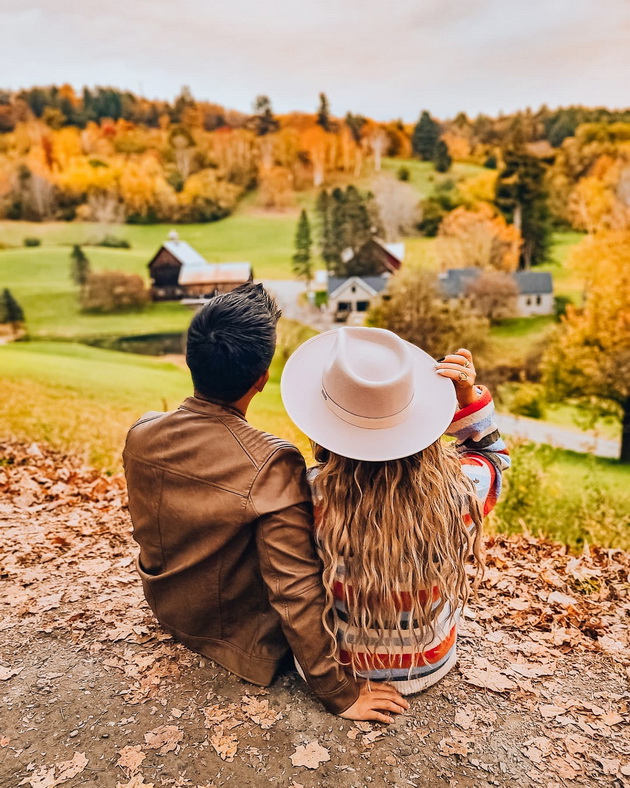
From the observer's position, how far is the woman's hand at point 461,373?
83.0 inches

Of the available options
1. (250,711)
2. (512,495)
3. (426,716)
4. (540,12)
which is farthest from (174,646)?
(540,12)

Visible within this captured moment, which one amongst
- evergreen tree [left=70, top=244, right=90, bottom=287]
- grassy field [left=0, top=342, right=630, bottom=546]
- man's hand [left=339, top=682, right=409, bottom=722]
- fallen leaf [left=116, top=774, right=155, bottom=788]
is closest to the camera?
fallen leaf [left=116, top=774, right=155, bottom=788]

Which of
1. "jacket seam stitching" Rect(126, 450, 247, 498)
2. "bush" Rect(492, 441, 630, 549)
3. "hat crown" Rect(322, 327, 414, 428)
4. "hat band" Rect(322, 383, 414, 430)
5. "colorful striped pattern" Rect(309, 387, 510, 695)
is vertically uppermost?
"hat crown" Rect(322, 327, 414, 428)

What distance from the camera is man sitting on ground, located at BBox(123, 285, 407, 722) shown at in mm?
2045

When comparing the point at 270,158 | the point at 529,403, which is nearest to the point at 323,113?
the point at 270,158

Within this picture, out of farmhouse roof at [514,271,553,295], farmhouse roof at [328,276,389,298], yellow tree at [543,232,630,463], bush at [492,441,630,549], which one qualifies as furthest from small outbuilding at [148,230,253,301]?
bush at [492,441,630,549]

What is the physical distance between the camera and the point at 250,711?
7.50 ft

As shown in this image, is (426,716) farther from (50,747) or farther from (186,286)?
(186,286)

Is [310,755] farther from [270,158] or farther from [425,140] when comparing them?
[425,140]

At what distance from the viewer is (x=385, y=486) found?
200 cm

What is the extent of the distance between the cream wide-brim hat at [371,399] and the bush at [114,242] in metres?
16.5

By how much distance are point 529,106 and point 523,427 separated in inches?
433

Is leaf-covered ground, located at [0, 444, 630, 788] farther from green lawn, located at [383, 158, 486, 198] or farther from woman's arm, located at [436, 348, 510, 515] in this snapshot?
green lawn, located at [383, 158, 486, 198]

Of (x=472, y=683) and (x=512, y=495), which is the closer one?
(x=472, y=683)
